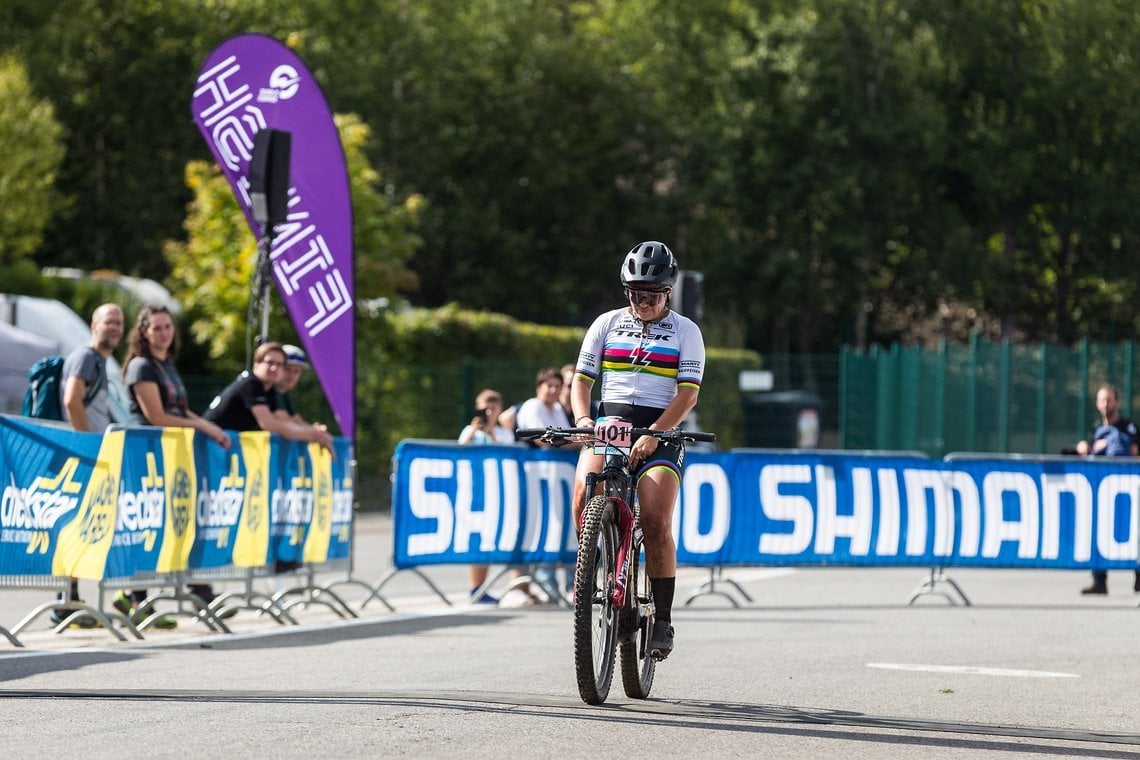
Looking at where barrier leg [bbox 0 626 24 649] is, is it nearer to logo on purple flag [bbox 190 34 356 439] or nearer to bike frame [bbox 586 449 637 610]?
bike frame [bbox 586 449 637 610]

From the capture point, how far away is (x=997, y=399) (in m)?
32.7

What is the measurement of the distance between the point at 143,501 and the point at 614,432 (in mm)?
4219

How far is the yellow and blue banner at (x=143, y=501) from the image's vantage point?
10.6 metres

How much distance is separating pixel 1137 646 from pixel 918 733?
4.78 meters

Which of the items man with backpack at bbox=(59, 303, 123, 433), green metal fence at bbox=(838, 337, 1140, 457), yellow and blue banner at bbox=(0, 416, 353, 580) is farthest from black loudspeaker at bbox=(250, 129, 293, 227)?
green metal fence at bbox=(838, 337, 1140, 457)

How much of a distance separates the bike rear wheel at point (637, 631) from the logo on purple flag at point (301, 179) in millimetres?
6567

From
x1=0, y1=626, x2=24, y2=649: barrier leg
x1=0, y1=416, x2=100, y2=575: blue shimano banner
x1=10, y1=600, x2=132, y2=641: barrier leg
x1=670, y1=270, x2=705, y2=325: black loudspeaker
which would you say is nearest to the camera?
x1=0, y1=626, x2=24, y2=649: barrier leg

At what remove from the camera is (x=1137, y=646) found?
Answer: 1162cm

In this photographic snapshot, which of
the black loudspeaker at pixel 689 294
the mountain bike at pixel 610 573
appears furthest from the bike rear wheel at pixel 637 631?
the black loudspeaker at pixel 689 294

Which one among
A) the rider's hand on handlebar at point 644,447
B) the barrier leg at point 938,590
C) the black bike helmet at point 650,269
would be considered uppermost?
the black bike helmet at point 650,269

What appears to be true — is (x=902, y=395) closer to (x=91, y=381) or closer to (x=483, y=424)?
(x=483, y=424)

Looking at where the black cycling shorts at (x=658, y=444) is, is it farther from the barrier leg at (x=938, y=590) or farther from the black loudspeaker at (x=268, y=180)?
the barrier leg at (x=938, y=590)

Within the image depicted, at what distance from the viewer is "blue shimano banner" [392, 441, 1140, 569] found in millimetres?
15570

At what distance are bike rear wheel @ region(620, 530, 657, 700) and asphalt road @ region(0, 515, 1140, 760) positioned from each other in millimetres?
116
